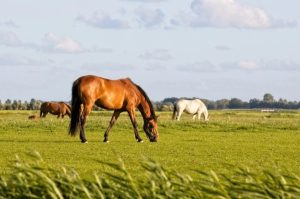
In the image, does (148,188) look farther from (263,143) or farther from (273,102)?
(273,102)

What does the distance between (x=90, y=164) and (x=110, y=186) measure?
42.7ft

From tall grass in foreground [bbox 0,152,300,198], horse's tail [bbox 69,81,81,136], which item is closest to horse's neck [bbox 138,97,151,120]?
horse's tail [bbox 69,81,81,136]

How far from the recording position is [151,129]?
32.8 metres

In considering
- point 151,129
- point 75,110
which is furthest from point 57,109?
point 75,110

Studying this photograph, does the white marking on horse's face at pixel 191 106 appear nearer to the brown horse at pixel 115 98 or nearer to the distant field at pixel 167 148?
the distant field at pixel 167 148

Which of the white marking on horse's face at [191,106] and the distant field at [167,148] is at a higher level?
the white marking on horse's face at [191,106]

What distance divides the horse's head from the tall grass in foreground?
78.7 feet

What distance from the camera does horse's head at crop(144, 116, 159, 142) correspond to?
107ft

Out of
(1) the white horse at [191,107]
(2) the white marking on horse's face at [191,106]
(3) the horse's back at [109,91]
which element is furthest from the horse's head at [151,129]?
(2) the white marking on horse's face at [191,106]

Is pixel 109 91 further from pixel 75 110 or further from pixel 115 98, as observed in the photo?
pixel 75 110

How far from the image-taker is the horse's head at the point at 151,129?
32.7 m

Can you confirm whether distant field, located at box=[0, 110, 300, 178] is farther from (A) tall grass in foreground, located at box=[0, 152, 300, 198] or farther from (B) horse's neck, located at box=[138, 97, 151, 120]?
(A) tall grass in foreground, located at box=[0, 152, 300, 198]

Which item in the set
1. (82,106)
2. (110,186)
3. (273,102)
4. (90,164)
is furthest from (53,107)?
(273,102)

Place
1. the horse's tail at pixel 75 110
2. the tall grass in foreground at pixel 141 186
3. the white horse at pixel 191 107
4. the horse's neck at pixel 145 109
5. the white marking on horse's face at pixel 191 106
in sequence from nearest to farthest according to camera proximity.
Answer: the tall grass in foreground at pixel 141 186 → the horse's tail at pixel 75 110 → the horse's neck at pixel 145 109 → the white horse at pixel 191 107 → the white marking on horse's face at pixel 191 106
